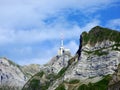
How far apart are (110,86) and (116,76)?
4581 mm

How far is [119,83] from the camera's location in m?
145

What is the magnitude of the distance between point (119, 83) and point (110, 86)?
8.35 m

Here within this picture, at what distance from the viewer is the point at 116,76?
495 ft

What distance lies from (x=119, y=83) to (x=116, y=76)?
6.31 meters

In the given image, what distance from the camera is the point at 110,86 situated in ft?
501
